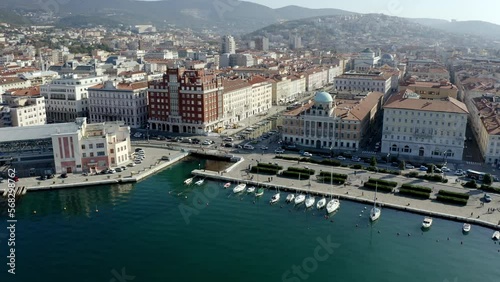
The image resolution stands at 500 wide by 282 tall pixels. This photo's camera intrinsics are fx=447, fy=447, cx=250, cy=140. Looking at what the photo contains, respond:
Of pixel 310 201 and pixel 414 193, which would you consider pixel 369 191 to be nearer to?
pixel 414 193

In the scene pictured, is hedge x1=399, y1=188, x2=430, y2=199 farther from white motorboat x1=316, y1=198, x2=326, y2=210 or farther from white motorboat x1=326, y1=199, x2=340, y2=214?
white motorboat x1=316, y1=198, x2=326, y2=210

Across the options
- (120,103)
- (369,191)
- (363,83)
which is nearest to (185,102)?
(120,103)

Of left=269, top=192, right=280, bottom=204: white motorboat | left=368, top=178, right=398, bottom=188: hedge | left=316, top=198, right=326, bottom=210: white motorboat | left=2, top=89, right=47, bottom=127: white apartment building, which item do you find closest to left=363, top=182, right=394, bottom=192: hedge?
left=368, top=178, right=398, bottom=188: hedge

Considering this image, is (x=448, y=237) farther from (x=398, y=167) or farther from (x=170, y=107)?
(x=170, y=107)

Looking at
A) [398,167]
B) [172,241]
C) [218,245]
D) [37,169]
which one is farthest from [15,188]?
[398,167]

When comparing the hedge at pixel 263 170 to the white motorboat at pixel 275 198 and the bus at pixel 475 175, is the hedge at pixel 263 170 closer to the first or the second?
the white motorboat at pixel 275 198

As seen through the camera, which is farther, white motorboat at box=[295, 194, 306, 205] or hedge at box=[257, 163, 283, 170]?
hedge at box=[257, 163, 283, 170]

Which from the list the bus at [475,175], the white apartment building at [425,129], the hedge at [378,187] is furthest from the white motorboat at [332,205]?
the white apartment building at [425,129]
